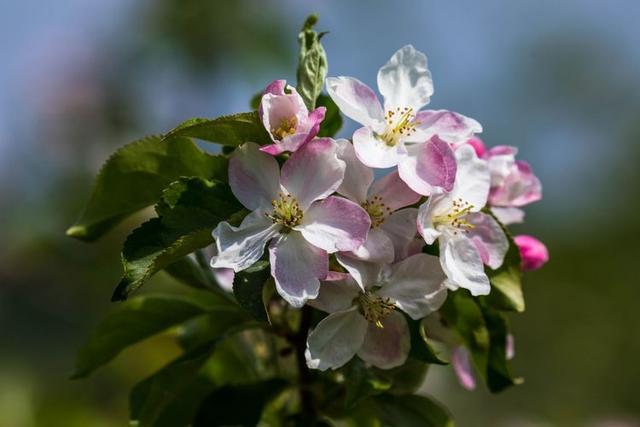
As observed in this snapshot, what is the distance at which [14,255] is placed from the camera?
3.92 meters

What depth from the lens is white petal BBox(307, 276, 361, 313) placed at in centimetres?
108

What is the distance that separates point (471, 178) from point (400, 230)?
14cm

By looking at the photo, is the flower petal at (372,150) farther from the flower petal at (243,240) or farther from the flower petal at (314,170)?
the flower petal at (243,240)

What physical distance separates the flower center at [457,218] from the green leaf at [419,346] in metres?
0.12

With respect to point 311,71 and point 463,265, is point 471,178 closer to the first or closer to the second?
point 463,265

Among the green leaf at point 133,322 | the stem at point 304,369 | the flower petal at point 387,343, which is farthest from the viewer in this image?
the green leaf at point 133,322

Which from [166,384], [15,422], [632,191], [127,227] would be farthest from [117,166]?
[632,191]

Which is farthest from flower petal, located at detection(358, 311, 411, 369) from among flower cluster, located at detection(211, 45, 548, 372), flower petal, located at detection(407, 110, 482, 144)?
flower petal, located at detection(407, 110, 482, 144)

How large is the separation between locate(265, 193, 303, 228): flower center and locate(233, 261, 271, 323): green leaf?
5 cm

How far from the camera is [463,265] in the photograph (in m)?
1.10

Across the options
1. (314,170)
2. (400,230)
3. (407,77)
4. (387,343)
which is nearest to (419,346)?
(387,343)

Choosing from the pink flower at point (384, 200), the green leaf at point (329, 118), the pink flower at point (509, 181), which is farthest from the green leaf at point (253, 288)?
the pink flower at point (509, 181)

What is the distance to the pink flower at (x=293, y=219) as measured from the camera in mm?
1039

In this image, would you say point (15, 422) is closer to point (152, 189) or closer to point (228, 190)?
point (152, 189)
